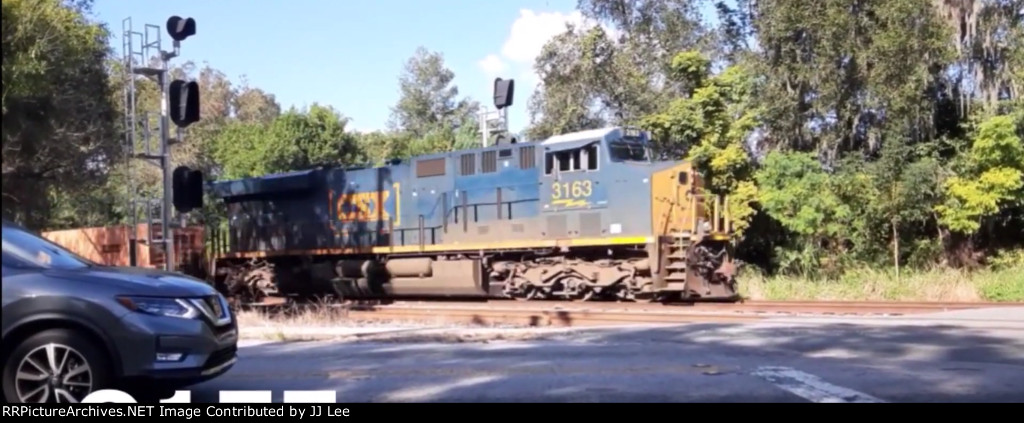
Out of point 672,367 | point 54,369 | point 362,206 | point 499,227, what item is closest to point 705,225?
point 499,227

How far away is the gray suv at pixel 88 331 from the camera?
22.2ft

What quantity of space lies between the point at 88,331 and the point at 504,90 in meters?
17.1

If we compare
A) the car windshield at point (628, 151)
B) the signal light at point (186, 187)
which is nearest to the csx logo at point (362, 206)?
the car windshield at point (628, 151)

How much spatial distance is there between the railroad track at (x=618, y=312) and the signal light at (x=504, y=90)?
5704 millimetres

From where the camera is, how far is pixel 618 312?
1688 cm

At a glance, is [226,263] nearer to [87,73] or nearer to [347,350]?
[87,73]

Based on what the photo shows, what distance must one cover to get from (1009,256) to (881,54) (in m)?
6.45

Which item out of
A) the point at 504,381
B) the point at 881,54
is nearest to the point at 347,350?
the point at 504,381

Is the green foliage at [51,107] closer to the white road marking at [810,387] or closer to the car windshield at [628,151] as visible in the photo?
the car windshield at [628,151]

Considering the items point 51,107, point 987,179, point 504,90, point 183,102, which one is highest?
point 504,90

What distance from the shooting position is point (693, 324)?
48.8 feet

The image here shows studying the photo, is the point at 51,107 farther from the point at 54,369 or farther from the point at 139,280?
the point at 54,369

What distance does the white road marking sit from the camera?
7.74 metres

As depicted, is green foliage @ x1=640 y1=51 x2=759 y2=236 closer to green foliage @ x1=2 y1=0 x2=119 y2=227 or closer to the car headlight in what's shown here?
green foliage @ x1=2 y1=0 x2=119 y2=227
